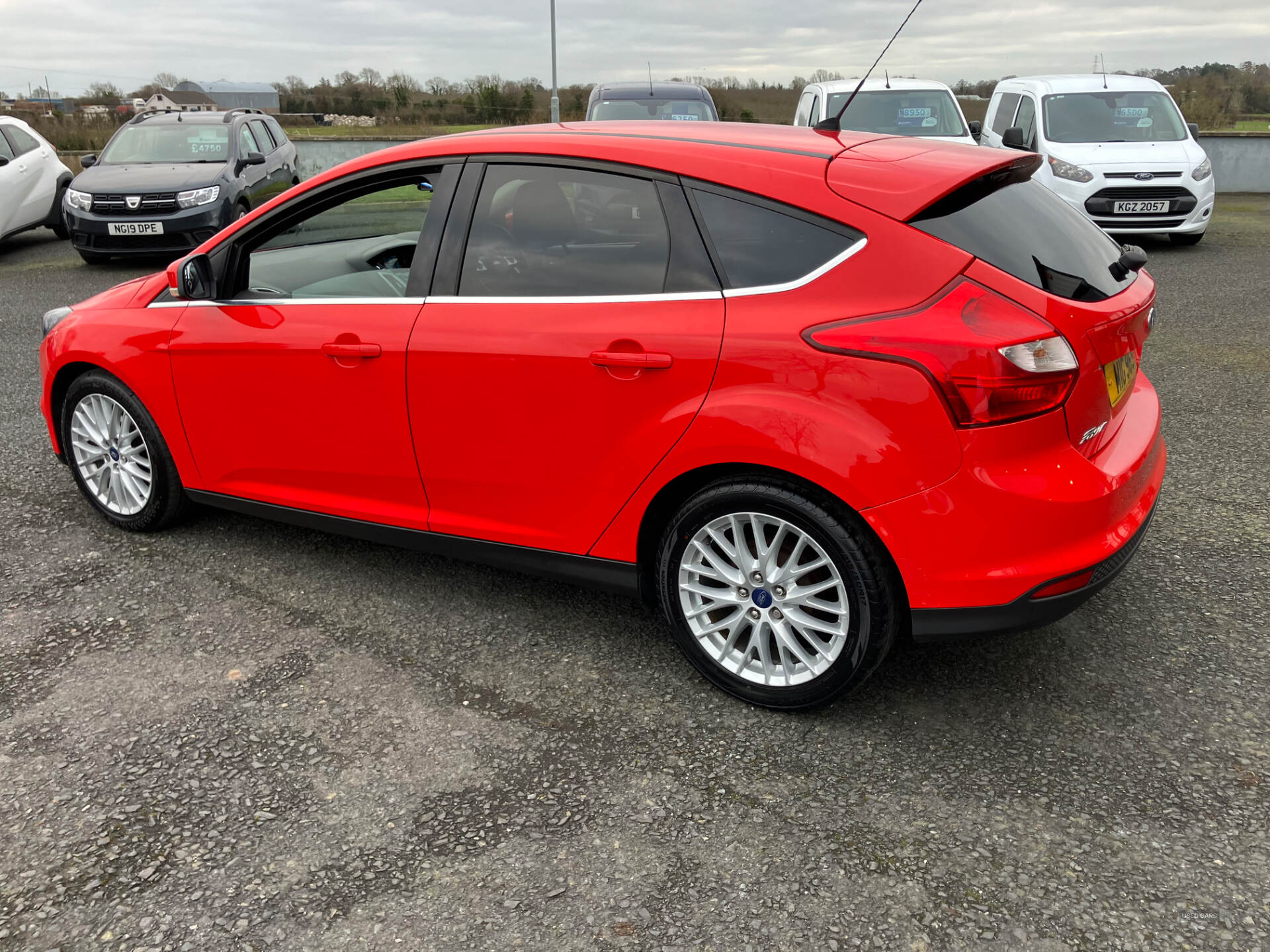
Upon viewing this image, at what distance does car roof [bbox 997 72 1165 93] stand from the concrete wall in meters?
7.44

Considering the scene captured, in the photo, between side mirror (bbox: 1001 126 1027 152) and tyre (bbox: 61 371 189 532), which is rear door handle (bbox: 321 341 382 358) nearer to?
tyre (bbox: 61 371 189 532)

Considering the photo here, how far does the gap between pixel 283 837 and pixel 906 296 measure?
2.10m

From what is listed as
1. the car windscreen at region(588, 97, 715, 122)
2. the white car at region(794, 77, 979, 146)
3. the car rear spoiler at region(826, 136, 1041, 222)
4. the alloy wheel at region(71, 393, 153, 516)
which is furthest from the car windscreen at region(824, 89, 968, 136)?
the alloy wheel at region(71, 393, 153, 516)

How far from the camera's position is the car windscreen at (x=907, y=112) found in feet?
42.4

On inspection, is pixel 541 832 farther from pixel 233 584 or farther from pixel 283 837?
pixel 233 584

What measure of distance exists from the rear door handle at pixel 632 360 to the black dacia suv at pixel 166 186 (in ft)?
32.3

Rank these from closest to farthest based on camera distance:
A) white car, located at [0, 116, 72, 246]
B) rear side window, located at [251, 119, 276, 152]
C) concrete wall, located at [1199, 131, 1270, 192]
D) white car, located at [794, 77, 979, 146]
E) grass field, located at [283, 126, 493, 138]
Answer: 1. white car, located at [794, 77, 979, 146]
2. white car, located at [0, 116, 72, 246]
3. rear side window, located at [251, 119, 276, 152]
4. concrete wall, located at [1199, 131, 1270, 192]
5. grass field, located at [283, 126, 493, 138]

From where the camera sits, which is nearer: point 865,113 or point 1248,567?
point 1248,567

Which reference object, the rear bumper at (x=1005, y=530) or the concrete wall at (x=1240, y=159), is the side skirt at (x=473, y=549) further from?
the concrete wall at (x=1240, y=159)

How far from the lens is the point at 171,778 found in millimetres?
2846

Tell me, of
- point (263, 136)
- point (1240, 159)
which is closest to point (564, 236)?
point (263, 136)

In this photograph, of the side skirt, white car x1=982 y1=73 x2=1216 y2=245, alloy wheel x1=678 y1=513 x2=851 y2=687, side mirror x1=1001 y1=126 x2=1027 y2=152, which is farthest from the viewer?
side mirror x1=1001 y1=126 x2=1027 y2=152

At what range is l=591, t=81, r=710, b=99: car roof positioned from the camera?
13997 mm

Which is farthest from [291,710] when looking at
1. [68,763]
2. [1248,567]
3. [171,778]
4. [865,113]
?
[865,113]
